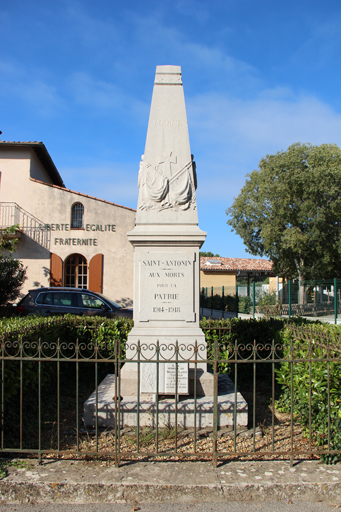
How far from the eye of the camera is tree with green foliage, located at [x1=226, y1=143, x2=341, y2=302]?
2767 centimetres

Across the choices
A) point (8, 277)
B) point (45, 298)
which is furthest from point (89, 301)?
point (8, 277)

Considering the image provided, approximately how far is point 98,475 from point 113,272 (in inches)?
552

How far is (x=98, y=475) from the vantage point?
344 centimetres

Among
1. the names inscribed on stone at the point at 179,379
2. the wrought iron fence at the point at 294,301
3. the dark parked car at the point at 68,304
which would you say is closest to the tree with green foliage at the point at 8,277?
the dark parked car at the point at 68,304

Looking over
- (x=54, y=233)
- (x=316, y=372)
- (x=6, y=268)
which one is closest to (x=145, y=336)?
(x=316, y=372)

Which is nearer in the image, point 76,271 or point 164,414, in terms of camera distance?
point 164,414

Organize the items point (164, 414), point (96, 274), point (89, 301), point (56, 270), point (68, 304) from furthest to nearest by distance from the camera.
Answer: point (56, 270)
point (96, 274)
point (89, 301)
point (68, 304)
point (164, 414)

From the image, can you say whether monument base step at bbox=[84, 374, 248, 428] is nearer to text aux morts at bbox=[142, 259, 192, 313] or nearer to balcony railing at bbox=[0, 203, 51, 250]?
text aux morts at bbox=[142, 259, 192, 313]

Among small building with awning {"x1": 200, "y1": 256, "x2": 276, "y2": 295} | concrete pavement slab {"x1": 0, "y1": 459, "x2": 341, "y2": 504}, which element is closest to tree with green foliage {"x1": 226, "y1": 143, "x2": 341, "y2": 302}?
small building with awning {"x1": 200, "y1": 256, "x2": 276, "y2": 295}

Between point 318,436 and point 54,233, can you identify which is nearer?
point 318,436

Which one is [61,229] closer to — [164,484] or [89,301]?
[89,301]

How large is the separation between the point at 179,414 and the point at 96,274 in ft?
43.3

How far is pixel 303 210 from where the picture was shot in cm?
2806

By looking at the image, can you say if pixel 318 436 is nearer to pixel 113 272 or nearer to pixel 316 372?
pixel 316 372
